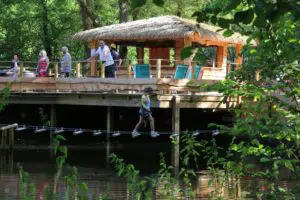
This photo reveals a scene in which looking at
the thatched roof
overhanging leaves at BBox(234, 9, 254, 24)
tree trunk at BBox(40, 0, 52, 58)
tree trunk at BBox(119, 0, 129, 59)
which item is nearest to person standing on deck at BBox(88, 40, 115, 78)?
the thatched roof

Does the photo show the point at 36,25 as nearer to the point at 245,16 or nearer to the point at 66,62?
the point at 66,62

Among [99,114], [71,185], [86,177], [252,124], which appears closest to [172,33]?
[99,114]

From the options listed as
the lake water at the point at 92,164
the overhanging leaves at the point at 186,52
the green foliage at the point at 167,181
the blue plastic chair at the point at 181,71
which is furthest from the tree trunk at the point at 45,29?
the overhanging leaves at the point at 186,52

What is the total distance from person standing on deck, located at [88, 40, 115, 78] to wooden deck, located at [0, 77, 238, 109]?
58 cm

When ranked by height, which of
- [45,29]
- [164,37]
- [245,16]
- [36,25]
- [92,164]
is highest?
[36,25]

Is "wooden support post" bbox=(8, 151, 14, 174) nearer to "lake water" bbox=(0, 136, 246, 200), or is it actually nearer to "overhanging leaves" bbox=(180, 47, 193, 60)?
"lake water" bbox=(0, 136, 246, 200)

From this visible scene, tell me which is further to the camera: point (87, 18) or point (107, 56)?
point (87, 18)

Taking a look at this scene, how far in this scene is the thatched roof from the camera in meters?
22.5

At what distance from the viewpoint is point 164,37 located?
2277 centimetres

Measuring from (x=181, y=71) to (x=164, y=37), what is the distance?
2144 mm

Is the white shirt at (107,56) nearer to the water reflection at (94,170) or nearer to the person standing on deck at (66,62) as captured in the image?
the person standing on deck at (66,62)

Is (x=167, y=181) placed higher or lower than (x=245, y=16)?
lower

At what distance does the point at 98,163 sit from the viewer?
17.4 metres

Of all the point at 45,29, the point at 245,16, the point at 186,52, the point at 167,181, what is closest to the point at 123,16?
the point at 45,29
